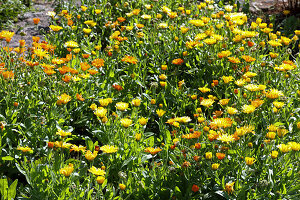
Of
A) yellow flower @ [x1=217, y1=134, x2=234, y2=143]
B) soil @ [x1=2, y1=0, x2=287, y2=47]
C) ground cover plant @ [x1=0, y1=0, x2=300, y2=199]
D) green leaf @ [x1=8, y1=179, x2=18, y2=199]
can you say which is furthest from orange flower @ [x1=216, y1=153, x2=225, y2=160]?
soil @ [x1=2, y1=0, x2=287, y2=47]

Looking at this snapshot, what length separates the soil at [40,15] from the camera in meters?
5.37

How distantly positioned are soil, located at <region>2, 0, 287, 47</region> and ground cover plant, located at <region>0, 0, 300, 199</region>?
94 cm

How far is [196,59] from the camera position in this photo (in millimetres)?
4168

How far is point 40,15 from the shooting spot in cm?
604

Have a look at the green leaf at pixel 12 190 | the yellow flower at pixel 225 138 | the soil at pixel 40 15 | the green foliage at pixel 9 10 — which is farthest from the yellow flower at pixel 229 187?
the green foliage at pixel 9 10

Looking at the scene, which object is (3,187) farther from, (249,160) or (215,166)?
(249,160)

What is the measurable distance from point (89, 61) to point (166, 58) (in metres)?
0.86

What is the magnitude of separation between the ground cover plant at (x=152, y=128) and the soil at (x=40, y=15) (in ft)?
3.09

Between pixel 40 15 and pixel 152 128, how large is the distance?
333 centimetres

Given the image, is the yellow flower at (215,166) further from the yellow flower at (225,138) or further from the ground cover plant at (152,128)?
the yellow flower at (225,138)

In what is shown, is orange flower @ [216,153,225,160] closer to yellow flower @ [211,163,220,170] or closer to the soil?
yellow flower @ [211,163,220,170]

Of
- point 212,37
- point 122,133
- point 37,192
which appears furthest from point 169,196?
point 212,37

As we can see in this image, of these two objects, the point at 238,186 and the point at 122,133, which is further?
the point at 122,133

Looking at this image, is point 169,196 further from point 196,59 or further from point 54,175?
point 196,59
